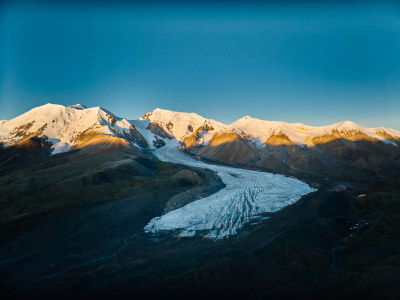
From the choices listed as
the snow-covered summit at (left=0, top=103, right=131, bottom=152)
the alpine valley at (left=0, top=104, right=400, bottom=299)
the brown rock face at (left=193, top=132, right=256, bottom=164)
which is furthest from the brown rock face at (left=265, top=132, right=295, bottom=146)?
the snow-covered summit at (left=0, top=103, right=131, bottom=152)

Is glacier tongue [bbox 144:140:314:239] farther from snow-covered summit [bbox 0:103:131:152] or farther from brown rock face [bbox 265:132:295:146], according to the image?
snow-covered summit [bbox 0:103:131:152]

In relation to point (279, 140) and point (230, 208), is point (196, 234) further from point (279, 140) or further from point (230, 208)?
point (279, 140)

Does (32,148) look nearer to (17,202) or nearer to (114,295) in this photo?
(17,202)

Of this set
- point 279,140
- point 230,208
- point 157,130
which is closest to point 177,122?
point 157,130

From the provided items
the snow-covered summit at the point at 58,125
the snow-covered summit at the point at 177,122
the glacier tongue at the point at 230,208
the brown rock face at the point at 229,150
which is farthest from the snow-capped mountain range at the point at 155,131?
the glacier tongue at the point at 230,208

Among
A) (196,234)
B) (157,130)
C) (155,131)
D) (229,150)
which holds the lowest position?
(196,234)
